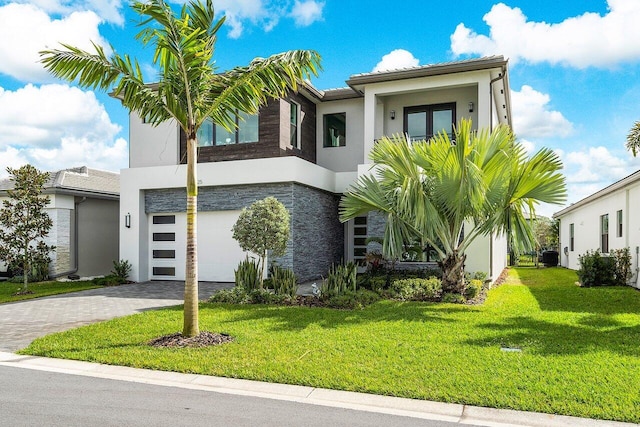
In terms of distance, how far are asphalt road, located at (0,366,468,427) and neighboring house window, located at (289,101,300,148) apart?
39.8ft

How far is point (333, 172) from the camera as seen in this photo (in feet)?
58.0

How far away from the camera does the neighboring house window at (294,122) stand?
1691 cm

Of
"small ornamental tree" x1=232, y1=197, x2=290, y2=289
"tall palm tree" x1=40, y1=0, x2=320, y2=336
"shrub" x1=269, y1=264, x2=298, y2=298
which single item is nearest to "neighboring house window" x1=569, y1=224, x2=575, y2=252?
"shrub" x1=269, y1=264, x2=298, y2=298

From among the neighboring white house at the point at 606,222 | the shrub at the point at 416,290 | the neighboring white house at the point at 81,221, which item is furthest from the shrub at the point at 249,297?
the neighboring white house at the point at 606,222

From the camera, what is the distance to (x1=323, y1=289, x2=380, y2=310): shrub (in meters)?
10.6

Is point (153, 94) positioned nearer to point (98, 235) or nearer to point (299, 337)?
point (299, 337)

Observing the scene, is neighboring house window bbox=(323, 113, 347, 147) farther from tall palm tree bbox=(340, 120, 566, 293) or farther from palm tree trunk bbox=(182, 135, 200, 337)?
palm tree trunk bbox=(182, 135, 200, 337)

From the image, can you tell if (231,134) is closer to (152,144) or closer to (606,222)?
(152,144)

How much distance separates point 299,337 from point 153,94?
4669mm

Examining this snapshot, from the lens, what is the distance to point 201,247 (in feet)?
53.5

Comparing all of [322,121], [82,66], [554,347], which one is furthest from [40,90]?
[554,347]

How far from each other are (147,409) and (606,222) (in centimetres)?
1840

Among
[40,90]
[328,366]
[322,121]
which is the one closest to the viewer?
[328,366]

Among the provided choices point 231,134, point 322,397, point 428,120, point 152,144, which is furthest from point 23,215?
point 428,120
